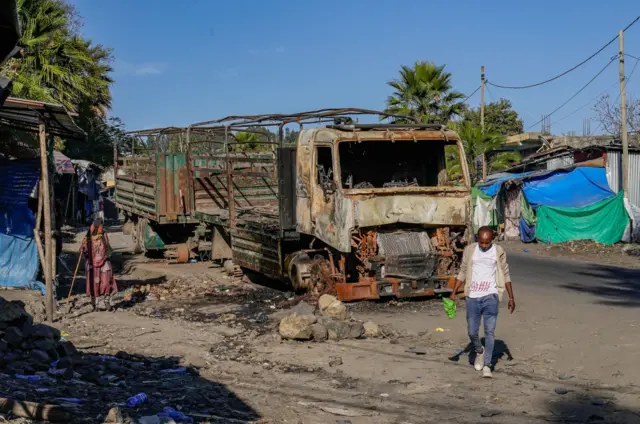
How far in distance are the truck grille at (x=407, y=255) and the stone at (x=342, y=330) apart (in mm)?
1805

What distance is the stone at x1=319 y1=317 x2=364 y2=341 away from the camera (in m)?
8.98

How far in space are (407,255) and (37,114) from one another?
584 cm

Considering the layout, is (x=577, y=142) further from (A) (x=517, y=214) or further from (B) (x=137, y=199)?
(B) (x=137, y=199)

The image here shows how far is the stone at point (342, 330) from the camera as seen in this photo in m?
8.98

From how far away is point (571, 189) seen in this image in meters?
24.6

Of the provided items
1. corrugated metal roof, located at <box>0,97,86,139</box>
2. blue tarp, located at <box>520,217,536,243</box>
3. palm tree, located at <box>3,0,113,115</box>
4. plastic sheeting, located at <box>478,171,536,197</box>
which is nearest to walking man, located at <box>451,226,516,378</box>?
corrugated metal roof, located at <box>0,97,86,139</box>

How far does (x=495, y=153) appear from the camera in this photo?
33406mm

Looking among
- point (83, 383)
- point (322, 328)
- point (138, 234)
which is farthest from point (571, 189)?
point (83, 383)

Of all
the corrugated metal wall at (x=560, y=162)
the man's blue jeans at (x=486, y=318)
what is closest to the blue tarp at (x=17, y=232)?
the man's blue jeans at (x=486, y=318)

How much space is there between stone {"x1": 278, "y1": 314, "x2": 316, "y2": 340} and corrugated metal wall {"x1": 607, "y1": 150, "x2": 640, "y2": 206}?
61.6 feet

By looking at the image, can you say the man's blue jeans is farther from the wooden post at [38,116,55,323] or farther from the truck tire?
the truck tire

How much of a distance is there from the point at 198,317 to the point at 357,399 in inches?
206

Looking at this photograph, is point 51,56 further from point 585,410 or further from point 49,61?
point 585,410

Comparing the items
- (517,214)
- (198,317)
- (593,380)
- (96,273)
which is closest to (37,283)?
(96,273)
